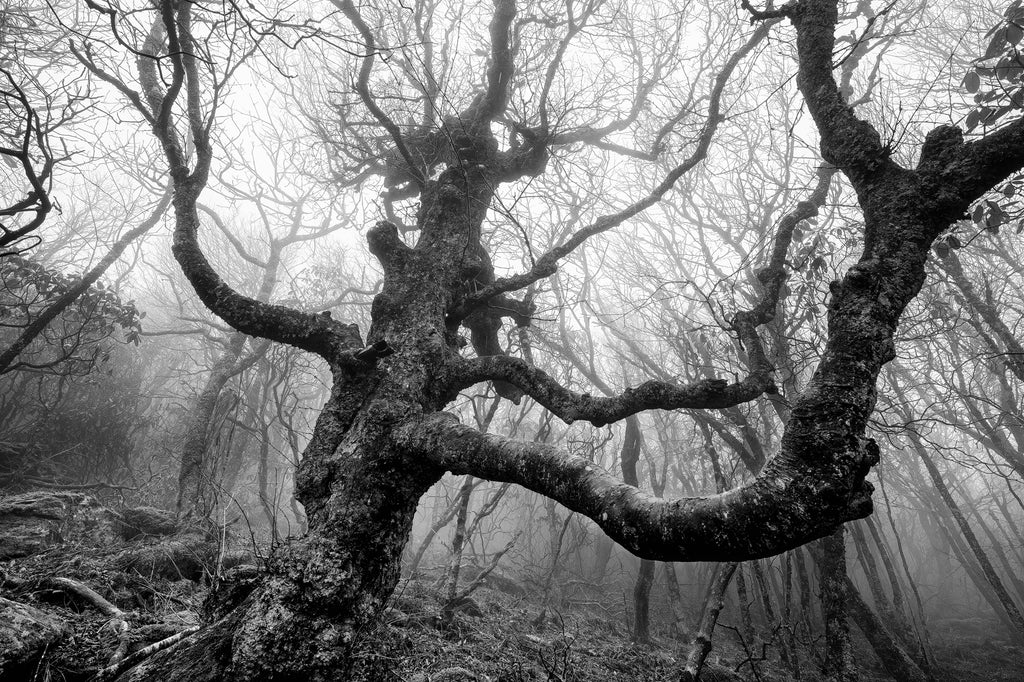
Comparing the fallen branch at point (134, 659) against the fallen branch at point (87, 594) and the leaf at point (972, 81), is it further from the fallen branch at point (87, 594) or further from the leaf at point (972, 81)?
the leaf at point (972, 81)

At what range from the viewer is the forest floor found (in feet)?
7.75

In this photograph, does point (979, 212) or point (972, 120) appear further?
point (979, 212)

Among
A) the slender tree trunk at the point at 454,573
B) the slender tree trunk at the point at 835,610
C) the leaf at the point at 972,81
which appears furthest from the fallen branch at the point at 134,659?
the leaf at the point at 972,81

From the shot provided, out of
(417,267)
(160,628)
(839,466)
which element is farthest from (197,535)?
(839,466)

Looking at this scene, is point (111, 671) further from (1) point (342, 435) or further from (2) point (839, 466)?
(2) point (839, 466)

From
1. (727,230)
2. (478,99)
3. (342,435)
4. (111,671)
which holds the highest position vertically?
(727,230)

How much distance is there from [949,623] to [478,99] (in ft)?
71.7

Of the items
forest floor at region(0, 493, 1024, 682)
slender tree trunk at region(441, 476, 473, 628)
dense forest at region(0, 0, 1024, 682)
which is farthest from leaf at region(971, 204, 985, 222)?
slender tree trunk at region(441, 476, 473, 628)

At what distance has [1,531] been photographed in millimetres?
3498

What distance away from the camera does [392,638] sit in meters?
3.35

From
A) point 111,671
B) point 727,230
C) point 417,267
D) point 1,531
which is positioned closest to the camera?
point 111,671

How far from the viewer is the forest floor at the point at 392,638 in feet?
7.75

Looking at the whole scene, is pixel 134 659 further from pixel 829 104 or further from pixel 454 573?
pixel 829 104

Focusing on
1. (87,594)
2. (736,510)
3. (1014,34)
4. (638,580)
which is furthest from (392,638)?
(1014,34)
